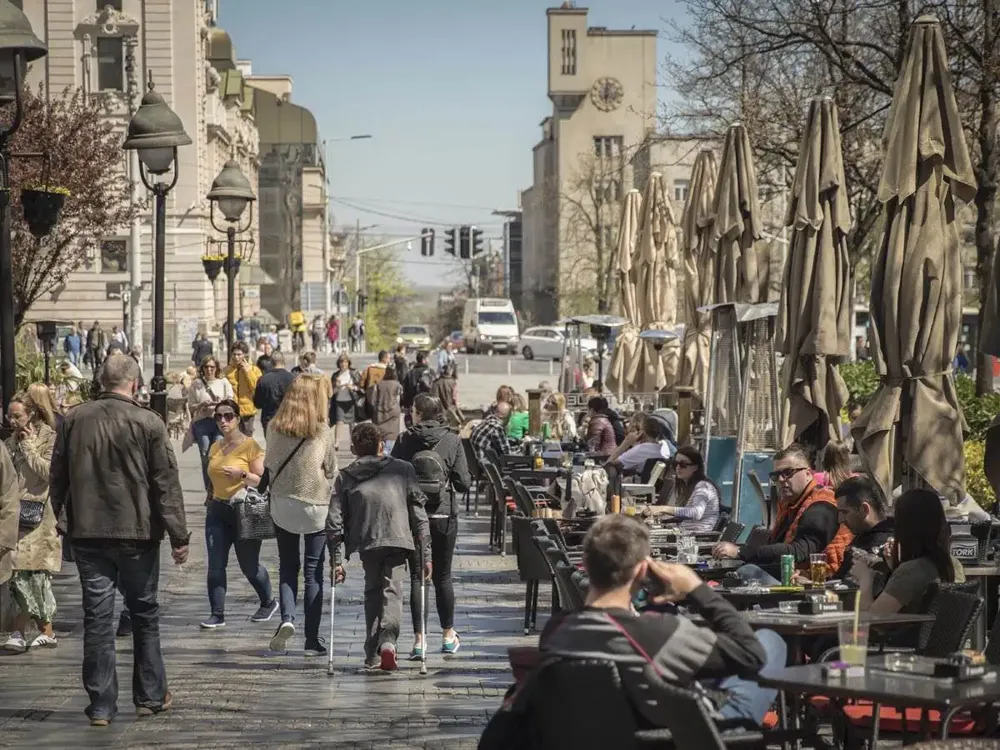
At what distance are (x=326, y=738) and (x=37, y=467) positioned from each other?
14.2ft

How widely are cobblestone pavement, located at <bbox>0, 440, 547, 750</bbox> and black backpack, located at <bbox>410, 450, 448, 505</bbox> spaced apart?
109cm

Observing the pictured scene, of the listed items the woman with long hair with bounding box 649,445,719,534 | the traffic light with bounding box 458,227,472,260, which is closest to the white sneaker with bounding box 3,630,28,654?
the woman with long hair with bounding box 649,445,719,534

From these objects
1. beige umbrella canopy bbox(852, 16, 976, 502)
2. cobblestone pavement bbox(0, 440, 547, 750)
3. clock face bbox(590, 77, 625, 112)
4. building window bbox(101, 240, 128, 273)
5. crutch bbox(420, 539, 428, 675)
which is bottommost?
cobblestone pavement bbox(0, 440, 547, 750)

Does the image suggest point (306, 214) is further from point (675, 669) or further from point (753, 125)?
point (675, 669)

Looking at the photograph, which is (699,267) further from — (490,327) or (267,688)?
(490,327)

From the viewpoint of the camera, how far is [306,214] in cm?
14475

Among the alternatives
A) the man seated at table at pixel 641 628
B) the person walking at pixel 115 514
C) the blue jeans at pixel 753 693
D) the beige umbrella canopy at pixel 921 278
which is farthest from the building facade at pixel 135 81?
the man seated at table at pixel 641 628

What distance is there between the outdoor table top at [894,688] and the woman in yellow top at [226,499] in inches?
285

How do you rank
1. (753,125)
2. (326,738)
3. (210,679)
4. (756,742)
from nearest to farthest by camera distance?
(756,742) → (326,738) → (210,679) → (753,125)

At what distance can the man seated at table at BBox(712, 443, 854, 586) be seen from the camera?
1095 cm

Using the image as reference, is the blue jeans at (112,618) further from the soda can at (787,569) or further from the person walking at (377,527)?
the soda can at (787,569)

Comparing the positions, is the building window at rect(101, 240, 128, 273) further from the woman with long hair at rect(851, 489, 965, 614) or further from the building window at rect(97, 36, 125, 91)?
the woman with long hair at rect(851, 489, 965, 614)

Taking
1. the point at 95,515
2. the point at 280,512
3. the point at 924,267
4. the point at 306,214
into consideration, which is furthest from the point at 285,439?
the point at 306,214

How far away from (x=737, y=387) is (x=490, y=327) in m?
71.3
